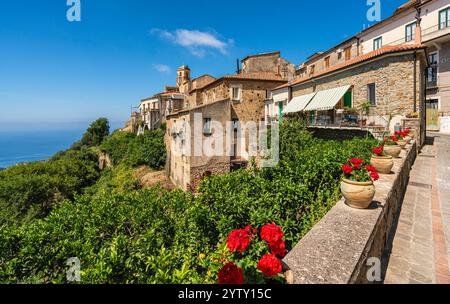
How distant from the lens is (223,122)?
886 inches

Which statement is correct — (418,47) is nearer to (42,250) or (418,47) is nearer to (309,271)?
(309,271)

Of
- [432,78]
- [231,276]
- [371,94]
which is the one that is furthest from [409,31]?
[231,276]

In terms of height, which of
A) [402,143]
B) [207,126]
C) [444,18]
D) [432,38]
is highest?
[444,18]

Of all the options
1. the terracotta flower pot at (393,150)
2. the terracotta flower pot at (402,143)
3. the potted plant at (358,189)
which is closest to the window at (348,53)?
the terracotta flower pot at (402,143)

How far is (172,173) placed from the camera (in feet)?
87.3

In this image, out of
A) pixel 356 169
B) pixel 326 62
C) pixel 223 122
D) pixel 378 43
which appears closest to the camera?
pixel 356 169

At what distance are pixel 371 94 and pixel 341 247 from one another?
16387 mm

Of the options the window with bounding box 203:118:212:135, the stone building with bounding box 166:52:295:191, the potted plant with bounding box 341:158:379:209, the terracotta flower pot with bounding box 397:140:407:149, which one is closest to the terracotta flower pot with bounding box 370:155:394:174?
the potted plant with bounding box 341:158:379:209

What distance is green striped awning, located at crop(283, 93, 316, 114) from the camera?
19859 mm

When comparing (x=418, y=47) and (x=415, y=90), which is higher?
(x=418, y=47)

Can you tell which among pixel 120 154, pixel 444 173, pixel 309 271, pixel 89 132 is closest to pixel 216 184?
pixel 309 271

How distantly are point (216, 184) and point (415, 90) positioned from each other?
1427cm

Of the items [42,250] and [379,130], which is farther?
[379,130]

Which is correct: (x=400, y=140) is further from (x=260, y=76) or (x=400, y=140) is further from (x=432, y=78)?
(x=432, y=78)
